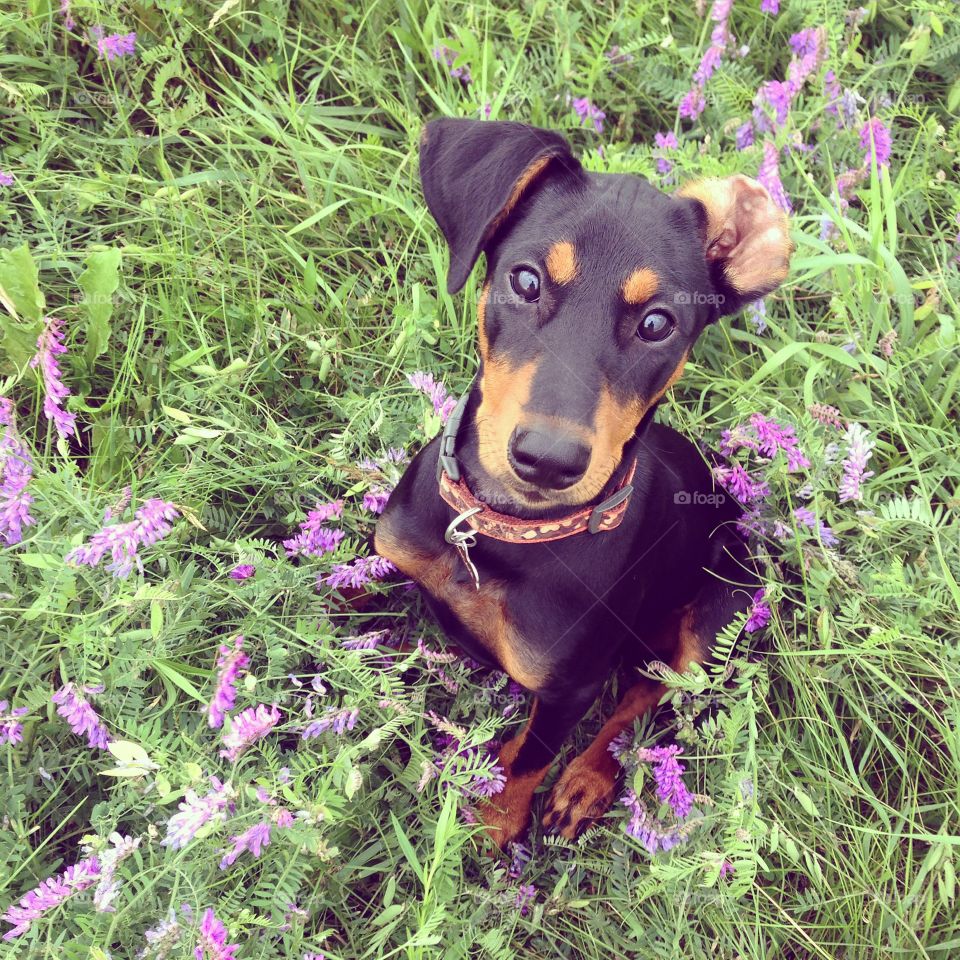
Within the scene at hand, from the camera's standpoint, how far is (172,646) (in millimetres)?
3004

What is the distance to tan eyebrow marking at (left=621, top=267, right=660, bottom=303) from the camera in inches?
98.2

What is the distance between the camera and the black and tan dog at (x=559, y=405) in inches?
97.0

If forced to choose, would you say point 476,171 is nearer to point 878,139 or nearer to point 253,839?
point 253,839

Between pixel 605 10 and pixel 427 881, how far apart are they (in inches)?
169

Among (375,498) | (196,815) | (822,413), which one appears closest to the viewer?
(196,815)

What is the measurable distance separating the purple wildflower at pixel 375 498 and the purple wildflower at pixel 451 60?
2.09 meters

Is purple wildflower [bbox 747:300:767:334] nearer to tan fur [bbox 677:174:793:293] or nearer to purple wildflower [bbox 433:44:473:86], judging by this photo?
tan fur [bbox 677:174:793:293]

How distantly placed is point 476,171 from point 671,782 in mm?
2184

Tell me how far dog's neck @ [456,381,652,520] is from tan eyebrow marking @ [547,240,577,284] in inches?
19.2

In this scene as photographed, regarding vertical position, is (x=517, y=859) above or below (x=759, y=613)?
below

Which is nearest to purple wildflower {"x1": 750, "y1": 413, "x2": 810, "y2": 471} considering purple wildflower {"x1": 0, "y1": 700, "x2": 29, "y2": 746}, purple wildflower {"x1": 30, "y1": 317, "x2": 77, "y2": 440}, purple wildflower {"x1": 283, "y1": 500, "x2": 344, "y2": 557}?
purple wildflower {"x1": 283, "y1": 500, "x2": 344, "y2": 557}

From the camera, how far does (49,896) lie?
7.29ft

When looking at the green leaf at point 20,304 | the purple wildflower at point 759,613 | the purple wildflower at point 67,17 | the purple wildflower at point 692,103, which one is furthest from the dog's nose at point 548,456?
the purple wildflower at point 67,17

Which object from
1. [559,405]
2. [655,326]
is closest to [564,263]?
[655,326]
